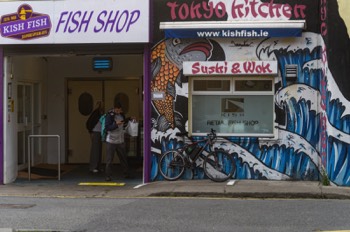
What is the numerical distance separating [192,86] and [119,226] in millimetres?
5154

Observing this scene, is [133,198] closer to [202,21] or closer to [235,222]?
[235,222]

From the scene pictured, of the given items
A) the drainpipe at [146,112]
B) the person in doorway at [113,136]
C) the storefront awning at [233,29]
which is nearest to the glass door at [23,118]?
the person in doorway at [113,136]

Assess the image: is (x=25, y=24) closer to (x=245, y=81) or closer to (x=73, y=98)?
(x=73, y=98)

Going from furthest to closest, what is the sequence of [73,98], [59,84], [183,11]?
[73,98] < [59,84] < [183,11]

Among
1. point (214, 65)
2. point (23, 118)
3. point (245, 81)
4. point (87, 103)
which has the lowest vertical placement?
point (23, 118)

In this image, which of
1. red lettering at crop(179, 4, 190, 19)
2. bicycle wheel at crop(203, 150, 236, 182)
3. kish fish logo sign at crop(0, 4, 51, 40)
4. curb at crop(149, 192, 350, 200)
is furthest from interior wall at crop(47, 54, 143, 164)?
curb at crop(149, 192, 350, 200)

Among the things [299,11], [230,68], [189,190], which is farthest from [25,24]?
[299,11]

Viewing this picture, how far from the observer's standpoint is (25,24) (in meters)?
11.8

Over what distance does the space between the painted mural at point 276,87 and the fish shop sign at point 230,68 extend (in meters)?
0.14

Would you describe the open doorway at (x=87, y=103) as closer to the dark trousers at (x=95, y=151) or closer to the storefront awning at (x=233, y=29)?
the dark trousers at (x=95, y=151)

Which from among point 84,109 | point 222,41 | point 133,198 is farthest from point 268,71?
point 84,109

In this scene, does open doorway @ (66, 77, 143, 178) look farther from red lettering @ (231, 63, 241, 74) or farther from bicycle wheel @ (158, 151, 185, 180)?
red lettering @ (231, 63, 241, 74)

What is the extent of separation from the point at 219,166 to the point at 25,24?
5513 mm

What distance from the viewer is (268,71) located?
443 inches
